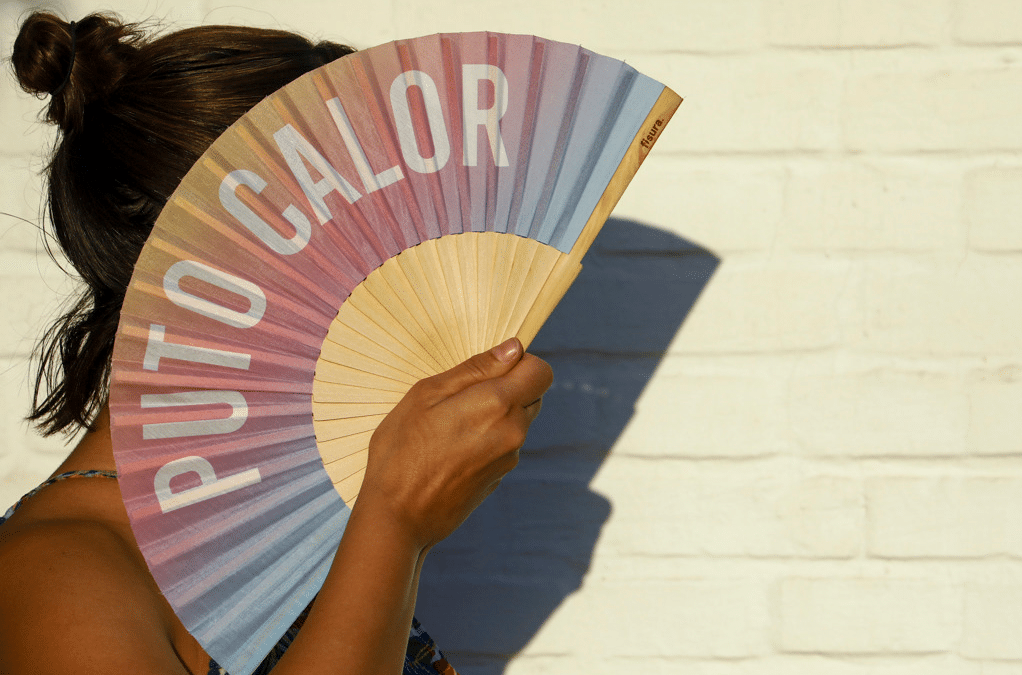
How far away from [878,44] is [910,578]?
771 millimetres

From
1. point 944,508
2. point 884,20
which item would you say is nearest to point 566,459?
point 944,508

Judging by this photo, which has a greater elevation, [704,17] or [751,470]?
[704,17]

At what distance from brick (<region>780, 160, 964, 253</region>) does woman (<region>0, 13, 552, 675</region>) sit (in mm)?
603

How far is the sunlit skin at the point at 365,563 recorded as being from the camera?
0.60 meters

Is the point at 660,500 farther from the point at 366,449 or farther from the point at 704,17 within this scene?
the point at 704,17

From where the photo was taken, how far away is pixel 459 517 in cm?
67

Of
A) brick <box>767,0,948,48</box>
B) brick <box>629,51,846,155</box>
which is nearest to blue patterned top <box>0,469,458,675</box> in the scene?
brick <box>629,51,846,155</box>

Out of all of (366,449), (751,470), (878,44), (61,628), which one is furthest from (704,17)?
(61,628)

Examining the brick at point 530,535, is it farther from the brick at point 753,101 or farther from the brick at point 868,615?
the brick at point 753,101

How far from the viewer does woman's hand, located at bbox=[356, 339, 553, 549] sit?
2.09ft

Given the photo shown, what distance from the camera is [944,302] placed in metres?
1.07

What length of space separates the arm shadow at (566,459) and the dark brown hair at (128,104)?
0.52 m

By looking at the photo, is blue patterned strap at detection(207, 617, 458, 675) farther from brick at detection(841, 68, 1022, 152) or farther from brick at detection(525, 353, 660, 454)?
brick at detection(841, 68, 1022, 152)

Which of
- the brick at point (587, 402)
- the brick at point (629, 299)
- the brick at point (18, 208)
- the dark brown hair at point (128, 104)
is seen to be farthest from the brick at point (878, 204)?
the brick at point (18, 208)
